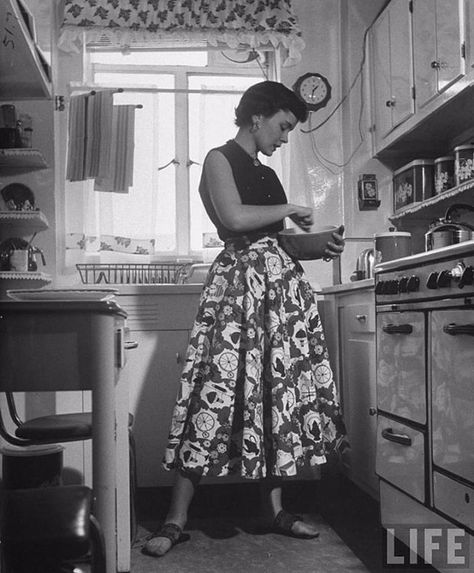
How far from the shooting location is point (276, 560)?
2199 millimetres

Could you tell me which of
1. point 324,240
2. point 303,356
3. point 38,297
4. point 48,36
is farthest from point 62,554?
point 48,36

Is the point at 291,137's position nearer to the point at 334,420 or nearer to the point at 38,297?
the point at 334,420

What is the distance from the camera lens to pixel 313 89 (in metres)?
3.77

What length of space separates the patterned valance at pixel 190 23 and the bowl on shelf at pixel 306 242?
5.31 feet

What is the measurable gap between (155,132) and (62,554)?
2808 millimetres

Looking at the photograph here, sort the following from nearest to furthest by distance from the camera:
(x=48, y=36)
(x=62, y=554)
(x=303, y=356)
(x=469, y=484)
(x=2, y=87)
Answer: (x=62, y=554)
(x=469, y=484)
(x=303, y=356)
(x=2, y=87)
(x=48, y=36)

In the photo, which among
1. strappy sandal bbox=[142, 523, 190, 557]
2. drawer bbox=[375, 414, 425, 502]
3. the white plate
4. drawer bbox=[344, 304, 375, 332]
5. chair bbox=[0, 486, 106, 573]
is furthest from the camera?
drawer bbox=[344, 304, 375, 332]

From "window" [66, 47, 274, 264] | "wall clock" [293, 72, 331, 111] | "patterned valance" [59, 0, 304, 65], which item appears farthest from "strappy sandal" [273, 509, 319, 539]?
"patterned valance" [59, 0, 304, 65]

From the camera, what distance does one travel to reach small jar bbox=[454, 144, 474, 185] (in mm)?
2926

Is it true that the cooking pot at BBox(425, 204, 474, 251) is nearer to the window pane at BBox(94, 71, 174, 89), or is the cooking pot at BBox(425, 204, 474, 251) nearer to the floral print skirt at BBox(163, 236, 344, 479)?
the floral print skirt at BBox(163, 236, 344, 479)

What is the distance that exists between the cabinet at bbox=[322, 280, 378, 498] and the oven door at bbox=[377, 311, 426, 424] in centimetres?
43

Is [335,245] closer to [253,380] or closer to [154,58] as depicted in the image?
[253,380]

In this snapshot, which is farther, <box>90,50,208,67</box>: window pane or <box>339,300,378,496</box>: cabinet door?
<box>90,50,208,67</box>: window pane

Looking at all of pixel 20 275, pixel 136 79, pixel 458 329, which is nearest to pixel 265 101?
pixel 458 329
